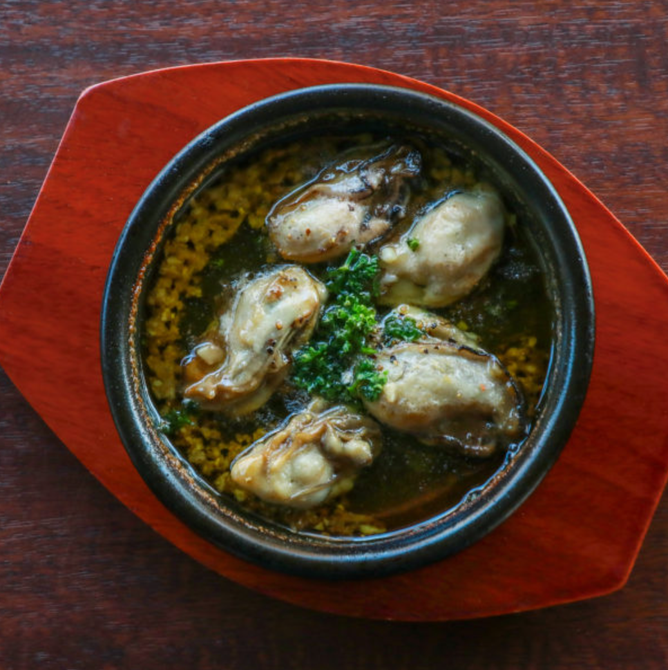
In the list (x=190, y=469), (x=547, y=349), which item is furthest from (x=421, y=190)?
(x=190, y=469)

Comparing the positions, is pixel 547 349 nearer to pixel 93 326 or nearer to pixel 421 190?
pixel 421 190

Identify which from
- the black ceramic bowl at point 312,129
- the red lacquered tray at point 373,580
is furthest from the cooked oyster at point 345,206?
the red lacquered tray at point 373,580

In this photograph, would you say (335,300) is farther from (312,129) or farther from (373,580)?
(373,580)

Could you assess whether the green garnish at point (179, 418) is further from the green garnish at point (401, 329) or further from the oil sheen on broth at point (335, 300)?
the green garnish at point (401, 329)

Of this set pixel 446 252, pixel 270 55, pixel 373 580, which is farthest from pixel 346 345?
pixel 270 55

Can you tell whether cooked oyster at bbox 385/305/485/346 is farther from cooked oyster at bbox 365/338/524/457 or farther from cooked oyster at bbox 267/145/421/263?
cooked oyster at bbox 267/145/421/263

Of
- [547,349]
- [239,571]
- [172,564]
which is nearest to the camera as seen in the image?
[547,349]
